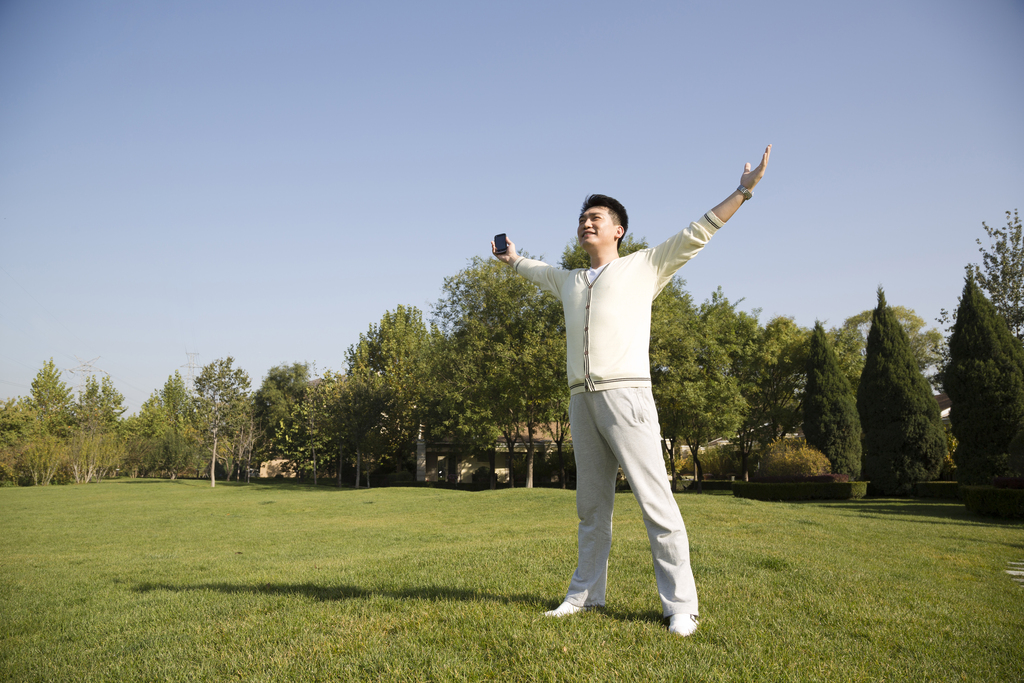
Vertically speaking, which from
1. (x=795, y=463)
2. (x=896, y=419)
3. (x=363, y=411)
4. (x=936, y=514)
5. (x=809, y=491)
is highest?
(x=363, y=411)

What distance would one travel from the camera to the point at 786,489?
69.3 ft

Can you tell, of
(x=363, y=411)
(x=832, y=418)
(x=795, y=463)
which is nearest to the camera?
(x=795, y=463)

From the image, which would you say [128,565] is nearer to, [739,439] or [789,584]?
[789,584]

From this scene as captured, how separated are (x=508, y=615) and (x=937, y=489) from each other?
23.7 m

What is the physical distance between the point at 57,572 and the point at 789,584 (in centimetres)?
867

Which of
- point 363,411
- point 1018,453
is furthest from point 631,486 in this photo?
point 363,411

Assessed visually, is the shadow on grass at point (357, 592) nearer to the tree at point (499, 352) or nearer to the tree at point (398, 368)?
the tree at point (499, 352)

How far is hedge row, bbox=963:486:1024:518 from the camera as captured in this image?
525 inches

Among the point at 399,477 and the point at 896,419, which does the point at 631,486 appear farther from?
the point at 399,477

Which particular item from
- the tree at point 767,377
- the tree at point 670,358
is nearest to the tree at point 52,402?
the tree at point 670,358

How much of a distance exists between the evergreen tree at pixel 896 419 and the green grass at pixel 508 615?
15.6m

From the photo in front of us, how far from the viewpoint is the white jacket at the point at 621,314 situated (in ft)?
10.6

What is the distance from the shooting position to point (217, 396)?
3931 cm

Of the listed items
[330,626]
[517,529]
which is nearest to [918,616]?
[330,626]
